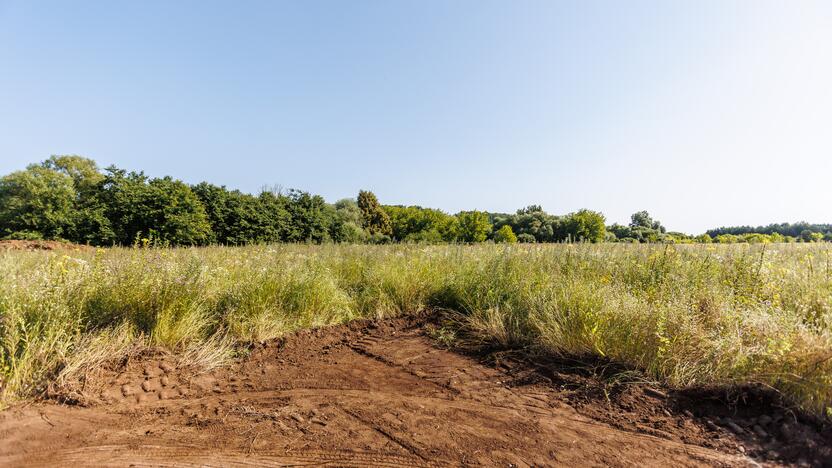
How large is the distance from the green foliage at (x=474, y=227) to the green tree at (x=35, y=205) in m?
31.0

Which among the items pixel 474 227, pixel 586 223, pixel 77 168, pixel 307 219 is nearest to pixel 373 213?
pixel 474 227

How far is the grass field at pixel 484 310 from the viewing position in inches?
114

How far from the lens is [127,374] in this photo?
317 centimetres

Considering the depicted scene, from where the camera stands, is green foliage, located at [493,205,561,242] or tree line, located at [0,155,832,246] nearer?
tree line, located at [0,155,832,246]

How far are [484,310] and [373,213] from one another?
39.2m

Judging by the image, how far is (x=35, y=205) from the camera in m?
22.4

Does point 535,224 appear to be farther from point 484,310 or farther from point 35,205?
point 35,205

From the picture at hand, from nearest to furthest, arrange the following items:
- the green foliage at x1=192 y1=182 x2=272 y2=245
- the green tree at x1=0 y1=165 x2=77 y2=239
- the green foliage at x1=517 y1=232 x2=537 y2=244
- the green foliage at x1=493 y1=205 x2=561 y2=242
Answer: the green foliage at x1=517 y1=232 x2=537 y2=244 → the green tree at x1=0 y1=165 x2=77 y2=239 → the green foliage at x1=192 y1=182 x2=272 y2=245 → the green foliage at x1=493 y1=205 x2=561 y2=242

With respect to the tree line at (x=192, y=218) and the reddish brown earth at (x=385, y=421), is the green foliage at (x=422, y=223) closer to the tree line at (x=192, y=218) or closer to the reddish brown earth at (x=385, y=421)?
the tree line at (x=192, y=218)

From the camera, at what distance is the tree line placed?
1590 cm

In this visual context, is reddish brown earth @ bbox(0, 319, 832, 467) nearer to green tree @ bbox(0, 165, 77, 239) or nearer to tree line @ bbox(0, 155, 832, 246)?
tree line @ bbox(0, 155, 832, 246)

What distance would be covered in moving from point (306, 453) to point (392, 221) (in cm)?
4708

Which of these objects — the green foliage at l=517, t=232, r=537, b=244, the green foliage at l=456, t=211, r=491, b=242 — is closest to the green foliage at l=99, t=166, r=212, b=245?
the green foliage at l=517, t=232, r=537, b=244

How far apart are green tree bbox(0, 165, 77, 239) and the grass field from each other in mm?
17868
